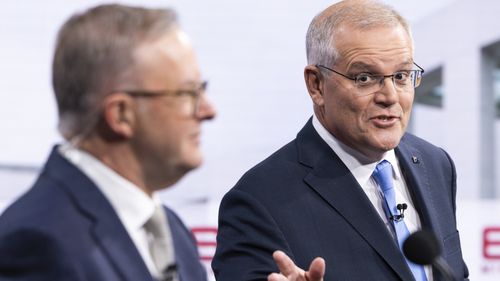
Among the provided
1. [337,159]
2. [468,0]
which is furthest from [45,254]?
[468,0]

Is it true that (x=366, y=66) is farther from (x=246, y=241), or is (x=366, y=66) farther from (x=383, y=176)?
(x=246, y=241)

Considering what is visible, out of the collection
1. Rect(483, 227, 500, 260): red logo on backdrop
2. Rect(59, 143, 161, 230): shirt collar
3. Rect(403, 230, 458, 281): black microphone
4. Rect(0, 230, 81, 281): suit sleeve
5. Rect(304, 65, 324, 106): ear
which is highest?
Rect(59, 143, 161, 230): shirt collar

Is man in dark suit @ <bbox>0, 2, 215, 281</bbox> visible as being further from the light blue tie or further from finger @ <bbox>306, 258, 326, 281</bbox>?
the light blue tie

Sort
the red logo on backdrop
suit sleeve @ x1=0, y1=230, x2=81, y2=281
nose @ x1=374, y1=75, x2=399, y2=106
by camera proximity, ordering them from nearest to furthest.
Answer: suit sleeve @ x1=0, y1=230, x2=81, y2=281 → nose @ x1=374, y1=75, x2=399, y2=106 → the red logo on backdrop

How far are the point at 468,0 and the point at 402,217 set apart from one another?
10243 mm

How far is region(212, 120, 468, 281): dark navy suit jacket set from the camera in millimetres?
2479

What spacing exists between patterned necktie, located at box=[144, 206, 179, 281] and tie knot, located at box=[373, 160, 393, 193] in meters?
1.09

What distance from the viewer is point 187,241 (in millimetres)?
1833

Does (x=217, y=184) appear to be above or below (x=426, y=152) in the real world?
below

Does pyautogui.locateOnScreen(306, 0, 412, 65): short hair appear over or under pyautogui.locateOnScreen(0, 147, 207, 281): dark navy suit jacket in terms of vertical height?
over

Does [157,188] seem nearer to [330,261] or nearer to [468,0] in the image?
[330,261]

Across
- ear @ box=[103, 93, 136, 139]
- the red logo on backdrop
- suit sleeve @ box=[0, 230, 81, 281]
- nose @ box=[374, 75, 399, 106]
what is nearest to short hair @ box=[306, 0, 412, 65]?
nose @ box=[374, 75, 399, 106]

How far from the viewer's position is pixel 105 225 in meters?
1.57

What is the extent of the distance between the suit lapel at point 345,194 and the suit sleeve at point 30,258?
1.20m
